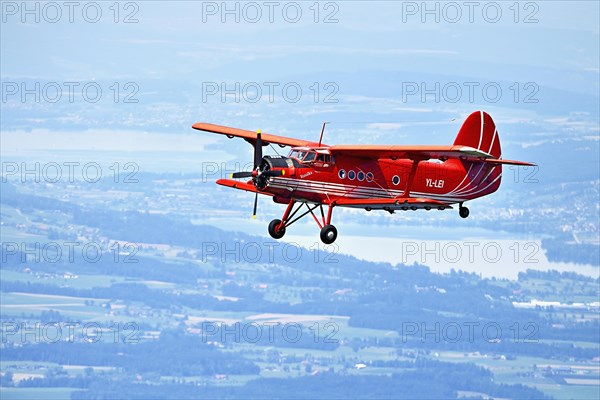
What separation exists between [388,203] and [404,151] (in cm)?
242

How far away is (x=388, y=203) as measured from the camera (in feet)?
233

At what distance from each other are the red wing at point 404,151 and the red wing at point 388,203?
6.59ft

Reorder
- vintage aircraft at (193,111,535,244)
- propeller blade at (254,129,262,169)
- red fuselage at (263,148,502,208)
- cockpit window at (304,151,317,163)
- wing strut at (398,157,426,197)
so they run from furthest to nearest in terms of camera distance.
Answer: wing strut at (398,157,426,197) → propeller blade at (254,129,262,169) → cockpit window at (304,151,317,163) → red fuselage at (263,148,502,208) → vintage aircraft at (193,111,535,244)

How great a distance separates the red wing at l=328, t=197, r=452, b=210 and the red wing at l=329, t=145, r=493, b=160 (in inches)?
79.0

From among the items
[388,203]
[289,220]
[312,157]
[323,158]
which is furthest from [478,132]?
[289,220]

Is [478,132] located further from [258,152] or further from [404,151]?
[258,152]

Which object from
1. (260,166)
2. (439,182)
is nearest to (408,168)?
(439,182)

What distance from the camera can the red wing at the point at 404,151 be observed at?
6936cm

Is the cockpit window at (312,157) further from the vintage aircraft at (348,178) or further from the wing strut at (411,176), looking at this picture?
the wing strut at (411,176)

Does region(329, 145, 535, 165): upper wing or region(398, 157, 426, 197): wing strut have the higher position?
region(329, 145, 535, 165): upper wing

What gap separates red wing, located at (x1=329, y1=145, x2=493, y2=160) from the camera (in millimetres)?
69356

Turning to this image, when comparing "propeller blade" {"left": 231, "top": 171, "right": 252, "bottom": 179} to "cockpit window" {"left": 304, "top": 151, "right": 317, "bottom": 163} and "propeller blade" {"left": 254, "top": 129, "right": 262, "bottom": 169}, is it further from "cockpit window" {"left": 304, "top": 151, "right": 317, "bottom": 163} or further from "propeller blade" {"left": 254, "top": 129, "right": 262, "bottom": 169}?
"cockpit window" {"left": 304, "top": 151, "right": 317, "bottom": 163}

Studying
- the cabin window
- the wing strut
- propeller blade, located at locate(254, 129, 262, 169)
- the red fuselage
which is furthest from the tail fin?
propeller blade, located at locate(254, 129, 262, 169)

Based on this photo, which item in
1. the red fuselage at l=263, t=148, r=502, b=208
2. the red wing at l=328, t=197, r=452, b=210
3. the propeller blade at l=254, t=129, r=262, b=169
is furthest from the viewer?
the propeller blade at l=254, t=129, r=262, b=169
